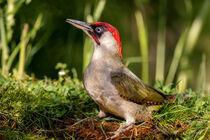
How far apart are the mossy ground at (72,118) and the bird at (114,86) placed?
0.39 ft

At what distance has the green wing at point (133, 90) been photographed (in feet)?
11.2

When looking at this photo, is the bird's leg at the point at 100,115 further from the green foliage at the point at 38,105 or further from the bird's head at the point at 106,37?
the bird's head at the point at 106,37

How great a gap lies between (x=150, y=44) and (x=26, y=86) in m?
4.50

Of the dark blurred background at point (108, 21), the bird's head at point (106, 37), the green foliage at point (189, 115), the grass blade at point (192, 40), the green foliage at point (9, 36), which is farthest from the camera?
the dark blurred background at point (108, 21)

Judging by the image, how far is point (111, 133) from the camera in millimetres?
3418

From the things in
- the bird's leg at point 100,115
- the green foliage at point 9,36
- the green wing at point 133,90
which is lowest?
the bird's leg at point 100,115

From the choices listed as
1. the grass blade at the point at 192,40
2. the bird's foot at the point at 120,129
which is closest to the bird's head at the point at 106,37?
the bird's foot at the point at 120,129

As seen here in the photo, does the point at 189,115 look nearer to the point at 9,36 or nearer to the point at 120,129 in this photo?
the point at 120,129

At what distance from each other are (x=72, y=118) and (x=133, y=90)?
0.75m

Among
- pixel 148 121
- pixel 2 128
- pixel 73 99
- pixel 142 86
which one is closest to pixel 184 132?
pixel 148 121

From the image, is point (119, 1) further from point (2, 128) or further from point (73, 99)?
point (2, 128)

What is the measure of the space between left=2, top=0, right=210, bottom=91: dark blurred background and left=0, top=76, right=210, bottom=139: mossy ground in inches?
101

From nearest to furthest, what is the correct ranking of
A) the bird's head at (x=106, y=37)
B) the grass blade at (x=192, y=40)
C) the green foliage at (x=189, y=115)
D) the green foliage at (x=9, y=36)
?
1. the green foliage at (x=189, y=115)
2. the bird's head at (x=106, y=37)
3. the green foliage at (x=9, y=36)
4. the grass blade at (x=192, y=40)

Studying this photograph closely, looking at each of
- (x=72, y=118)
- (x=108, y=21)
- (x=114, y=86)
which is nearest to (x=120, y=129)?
(x=114, y=86)
